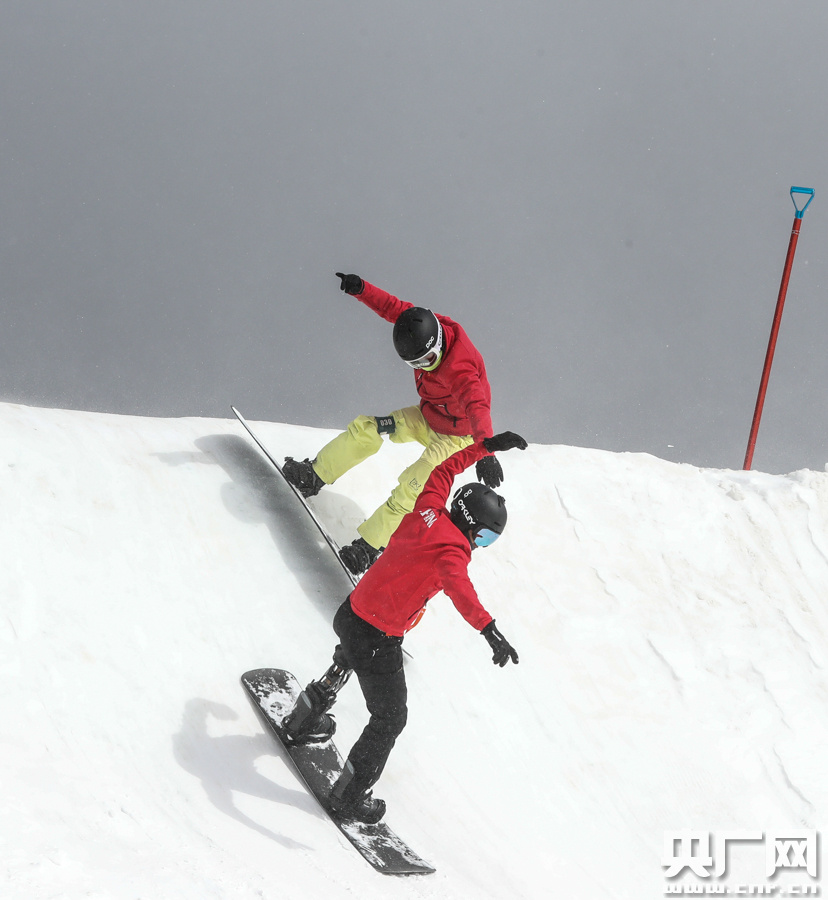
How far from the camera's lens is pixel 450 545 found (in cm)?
319

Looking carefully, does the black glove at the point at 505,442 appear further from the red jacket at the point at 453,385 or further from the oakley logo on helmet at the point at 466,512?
the oakley logo on helmet at the point at 466,512

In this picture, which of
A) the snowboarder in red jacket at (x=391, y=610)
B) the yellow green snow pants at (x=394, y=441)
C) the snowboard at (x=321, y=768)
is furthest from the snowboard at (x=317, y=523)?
the snowboarder in red jacket at (x=391, y=610)

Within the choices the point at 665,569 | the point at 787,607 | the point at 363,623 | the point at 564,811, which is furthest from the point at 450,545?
the point at 787,607

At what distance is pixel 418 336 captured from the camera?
439 centimetres

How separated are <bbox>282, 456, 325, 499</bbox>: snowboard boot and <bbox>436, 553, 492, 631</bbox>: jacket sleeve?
1900mm

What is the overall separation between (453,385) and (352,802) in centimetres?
218

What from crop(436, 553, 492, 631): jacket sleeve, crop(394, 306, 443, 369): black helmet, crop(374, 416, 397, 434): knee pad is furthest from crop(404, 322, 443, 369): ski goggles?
crop(436, 553, 492, 631): jacket sleeve

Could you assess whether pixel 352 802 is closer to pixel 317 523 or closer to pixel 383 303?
pixel 317 523

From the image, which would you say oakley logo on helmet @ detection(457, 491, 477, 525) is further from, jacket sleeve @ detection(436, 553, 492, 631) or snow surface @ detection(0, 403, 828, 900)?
snow surface @ detection(0, 403, 828, 900)

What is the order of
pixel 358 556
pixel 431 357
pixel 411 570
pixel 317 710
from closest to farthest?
pixel 411 570, pixel 317 710, pixel 431 357, pixel 358 556

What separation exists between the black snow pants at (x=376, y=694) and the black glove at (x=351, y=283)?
7.05 ft

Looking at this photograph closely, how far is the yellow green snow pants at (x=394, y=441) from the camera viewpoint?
4641 mm

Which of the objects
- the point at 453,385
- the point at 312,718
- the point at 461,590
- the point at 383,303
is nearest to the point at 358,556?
the point at 453,385

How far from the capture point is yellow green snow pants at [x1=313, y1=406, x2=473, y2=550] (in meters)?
4.64
